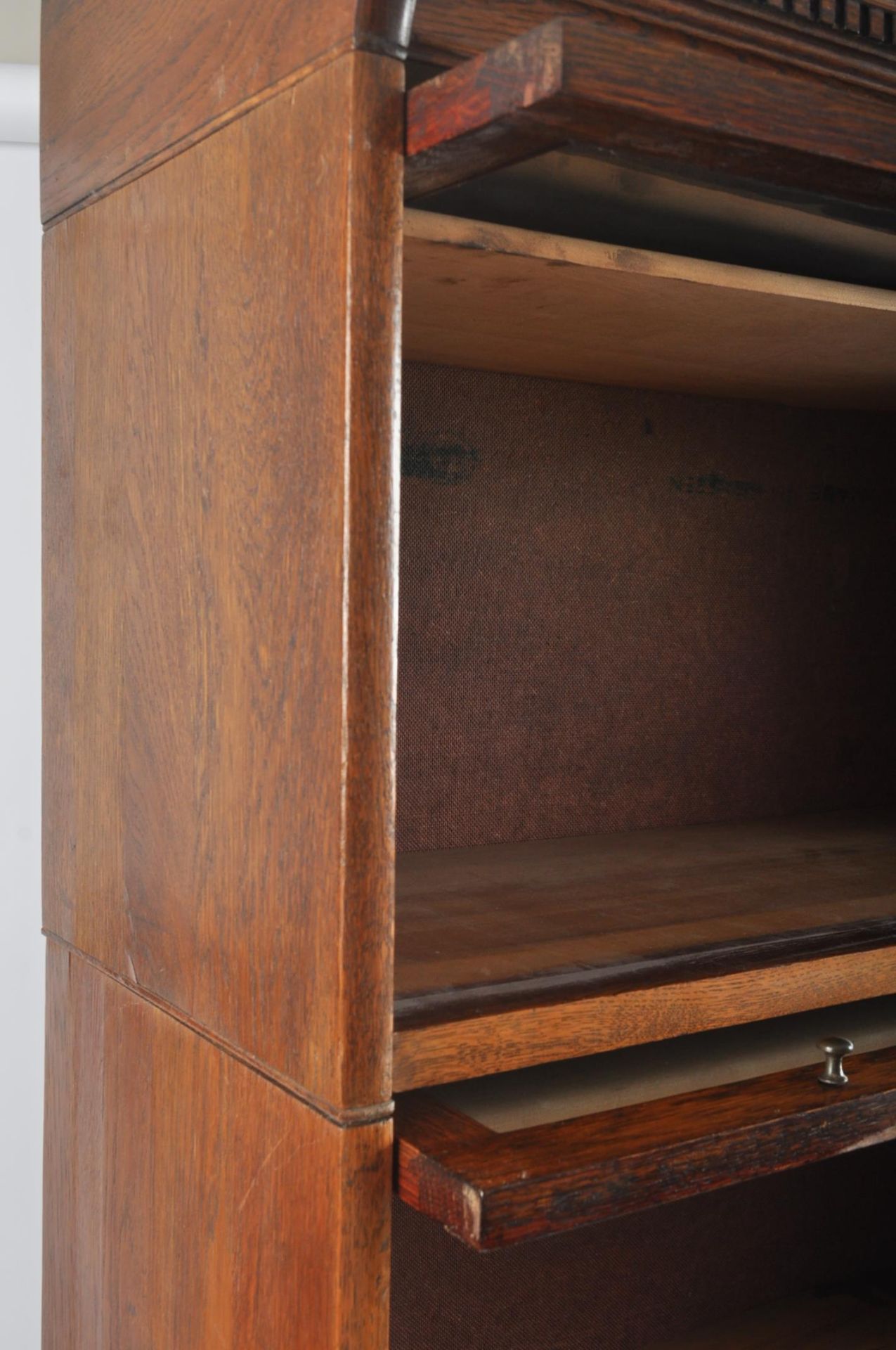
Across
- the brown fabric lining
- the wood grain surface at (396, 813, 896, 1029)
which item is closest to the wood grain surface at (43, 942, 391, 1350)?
the wood grain surface at (396, 813, 896, 1029)

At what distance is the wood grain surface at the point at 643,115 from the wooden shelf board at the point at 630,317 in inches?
3.5

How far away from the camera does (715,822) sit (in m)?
1.67

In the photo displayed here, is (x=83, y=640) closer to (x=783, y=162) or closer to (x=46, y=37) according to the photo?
(x=46, y=37)

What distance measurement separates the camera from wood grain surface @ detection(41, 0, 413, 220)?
81 cm

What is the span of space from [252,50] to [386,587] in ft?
1.19

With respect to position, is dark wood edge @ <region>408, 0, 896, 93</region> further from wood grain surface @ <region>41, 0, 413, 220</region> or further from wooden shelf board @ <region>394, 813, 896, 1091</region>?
wooden shelf board @ <region>394, 813, 896, 1091</region>

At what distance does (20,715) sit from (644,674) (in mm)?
692

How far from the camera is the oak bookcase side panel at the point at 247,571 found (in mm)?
805

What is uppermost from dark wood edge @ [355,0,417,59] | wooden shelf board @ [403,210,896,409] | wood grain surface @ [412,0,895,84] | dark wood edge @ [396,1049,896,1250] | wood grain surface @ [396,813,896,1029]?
wood grain surface @ [412,0,895,84]

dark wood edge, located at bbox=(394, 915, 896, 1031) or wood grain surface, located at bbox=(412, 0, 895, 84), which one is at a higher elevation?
wood grain surface, located at bbox=(412, 0, 895, 84)

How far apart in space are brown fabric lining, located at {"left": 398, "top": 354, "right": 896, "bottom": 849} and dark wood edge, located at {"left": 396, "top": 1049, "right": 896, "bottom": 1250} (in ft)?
1.91

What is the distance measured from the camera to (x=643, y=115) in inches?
30.8

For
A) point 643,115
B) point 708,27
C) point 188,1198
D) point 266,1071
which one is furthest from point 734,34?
point 188,1198

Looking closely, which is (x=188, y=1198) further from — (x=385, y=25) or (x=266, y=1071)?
(x=385, y=25)
